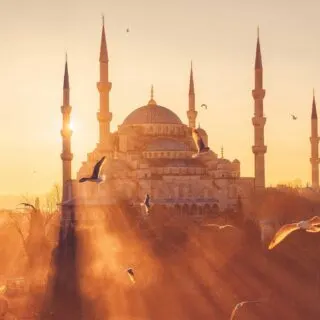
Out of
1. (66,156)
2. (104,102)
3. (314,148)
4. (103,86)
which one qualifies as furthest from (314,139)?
(66,156)

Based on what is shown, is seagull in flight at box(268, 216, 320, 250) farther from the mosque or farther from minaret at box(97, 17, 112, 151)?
minaret at box(97, 17, 112, 151)

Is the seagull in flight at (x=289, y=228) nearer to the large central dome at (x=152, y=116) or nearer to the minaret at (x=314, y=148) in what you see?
the minaret at (x=314, y=148)

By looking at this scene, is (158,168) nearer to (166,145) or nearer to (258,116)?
(166,145)

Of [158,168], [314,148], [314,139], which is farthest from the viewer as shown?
[314,139]

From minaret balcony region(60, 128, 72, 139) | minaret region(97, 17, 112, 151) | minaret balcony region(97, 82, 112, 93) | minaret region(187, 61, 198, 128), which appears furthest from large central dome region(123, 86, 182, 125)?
minaret balcony region(60, 128, 72, 139)

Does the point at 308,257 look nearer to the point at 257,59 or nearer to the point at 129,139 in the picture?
the point at 257,59

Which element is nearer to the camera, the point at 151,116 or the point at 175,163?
the point at 175,163
